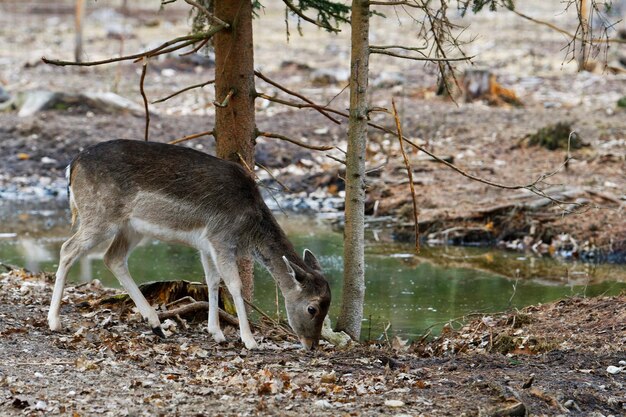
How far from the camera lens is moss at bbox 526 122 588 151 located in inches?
753

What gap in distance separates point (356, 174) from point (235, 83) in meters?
1.60

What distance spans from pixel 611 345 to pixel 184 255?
8.21m

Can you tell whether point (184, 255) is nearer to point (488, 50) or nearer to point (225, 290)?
point (225, 290)

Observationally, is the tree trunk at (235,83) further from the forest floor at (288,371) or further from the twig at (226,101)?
Result: the forest floor at (288,371)

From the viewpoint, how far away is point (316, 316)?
8281 mm

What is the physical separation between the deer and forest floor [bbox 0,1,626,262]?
152 centimetres

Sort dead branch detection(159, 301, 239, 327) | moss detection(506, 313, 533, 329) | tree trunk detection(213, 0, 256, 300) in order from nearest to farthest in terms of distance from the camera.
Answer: dead branch detection(159, 301, 239, 327) < tree trunk detection(213, 0, 256, 300) < moss detection(506, 313, 533, 329)

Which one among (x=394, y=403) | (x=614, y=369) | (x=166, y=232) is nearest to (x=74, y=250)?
(x=166, y=232)

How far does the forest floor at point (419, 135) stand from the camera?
1545 cm

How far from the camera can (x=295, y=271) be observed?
27.3 ft

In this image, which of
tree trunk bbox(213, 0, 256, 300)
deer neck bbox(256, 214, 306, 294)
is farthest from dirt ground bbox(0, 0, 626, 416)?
tree trunk bbox(213, 0, 256, 300)

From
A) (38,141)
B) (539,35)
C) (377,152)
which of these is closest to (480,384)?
(377,152)

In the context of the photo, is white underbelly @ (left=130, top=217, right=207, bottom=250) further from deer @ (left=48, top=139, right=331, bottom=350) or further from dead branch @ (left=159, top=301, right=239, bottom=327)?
dead branch @ (left=159, top=301, right=239, bottom=327)

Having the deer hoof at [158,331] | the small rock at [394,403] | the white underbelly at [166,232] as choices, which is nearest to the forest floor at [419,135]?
the white underbelly at [166,232]
